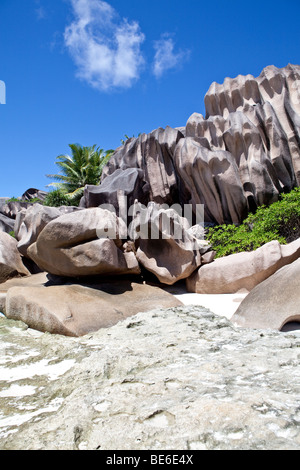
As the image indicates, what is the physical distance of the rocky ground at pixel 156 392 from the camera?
1204 millimetres

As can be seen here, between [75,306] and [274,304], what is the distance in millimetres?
2481

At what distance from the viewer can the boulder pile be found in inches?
176

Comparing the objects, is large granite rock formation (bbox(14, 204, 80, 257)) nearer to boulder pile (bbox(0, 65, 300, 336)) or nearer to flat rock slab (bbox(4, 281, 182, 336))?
boulder pile (bbox(0, 65, 300, 336))

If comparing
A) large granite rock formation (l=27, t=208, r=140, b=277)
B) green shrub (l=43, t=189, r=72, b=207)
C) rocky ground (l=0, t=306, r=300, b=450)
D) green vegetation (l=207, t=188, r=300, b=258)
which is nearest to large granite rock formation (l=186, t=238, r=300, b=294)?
green vegetation (l=207, t=188, r=300, b=258)

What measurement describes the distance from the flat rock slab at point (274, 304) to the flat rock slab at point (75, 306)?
1.30 metres

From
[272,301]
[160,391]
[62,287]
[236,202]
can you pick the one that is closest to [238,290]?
[272,301]

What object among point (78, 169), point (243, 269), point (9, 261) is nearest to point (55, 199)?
point (78, 169)

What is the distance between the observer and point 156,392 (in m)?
1.62

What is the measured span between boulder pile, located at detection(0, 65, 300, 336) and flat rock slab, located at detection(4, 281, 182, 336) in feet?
0.05

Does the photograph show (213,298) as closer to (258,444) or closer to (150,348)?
(150,348)

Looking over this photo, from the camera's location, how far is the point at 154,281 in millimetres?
5914

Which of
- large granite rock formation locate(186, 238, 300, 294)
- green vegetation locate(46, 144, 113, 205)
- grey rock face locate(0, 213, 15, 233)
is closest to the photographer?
large granite rock formation locate(186, 238, 300, 294)

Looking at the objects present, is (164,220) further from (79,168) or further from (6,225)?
(79,168)
